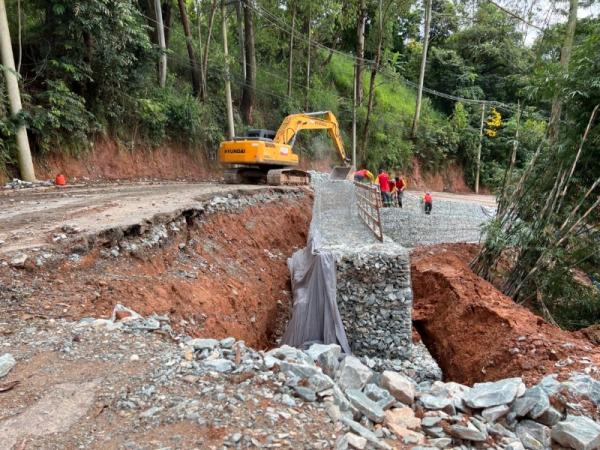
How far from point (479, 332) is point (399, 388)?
350cm

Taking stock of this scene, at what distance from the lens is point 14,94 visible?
31.4ft

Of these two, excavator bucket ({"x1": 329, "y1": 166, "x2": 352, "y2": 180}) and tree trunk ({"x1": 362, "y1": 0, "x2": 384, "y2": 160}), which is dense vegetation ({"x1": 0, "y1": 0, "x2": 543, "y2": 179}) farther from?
excavator bucket ({"x1": 329, "y1": 166, "x2": 352, "y2": 180})

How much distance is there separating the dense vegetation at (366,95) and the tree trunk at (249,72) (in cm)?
7

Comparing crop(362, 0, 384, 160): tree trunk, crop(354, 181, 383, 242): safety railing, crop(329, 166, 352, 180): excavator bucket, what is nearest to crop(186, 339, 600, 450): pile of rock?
crop(354, 181, 383, 242): safety railing

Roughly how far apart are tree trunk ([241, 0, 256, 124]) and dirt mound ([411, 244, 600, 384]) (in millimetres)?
12962

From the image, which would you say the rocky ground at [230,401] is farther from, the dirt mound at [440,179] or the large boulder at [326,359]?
the dirt mound at [440,179]

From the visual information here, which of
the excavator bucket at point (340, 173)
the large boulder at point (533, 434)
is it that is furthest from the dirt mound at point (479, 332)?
the excavator bucket at point (340, 173)

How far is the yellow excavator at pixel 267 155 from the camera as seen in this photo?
41.0ft

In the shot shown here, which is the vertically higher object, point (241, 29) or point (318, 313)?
point (241, 29)

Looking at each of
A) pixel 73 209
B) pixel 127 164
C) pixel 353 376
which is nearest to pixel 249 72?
pixel 127 164

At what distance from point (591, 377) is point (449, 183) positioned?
26.0m

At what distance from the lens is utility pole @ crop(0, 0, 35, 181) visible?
30.9 feet

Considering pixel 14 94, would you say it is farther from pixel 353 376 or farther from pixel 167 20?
pixel 353 376

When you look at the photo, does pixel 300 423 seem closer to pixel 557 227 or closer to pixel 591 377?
pixel 591 377
